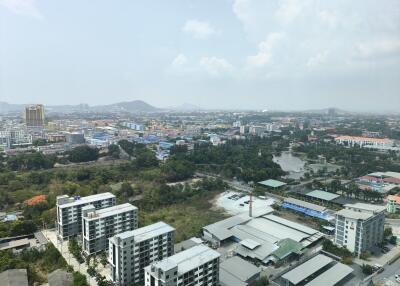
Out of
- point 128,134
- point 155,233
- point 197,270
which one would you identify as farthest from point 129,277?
point 128,134

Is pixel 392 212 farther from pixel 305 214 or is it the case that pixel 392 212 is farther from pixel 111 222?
pixel 111 222

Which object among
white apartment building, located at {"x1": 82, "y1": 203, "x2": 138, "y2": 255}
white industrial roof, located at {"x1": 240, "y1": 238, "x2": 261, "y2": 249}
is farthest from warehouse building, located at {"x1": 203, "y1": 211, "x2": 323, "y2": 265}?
white apartment building, located at {"x1": 82, "y1": 203, "x2": 138, "y2": 255}

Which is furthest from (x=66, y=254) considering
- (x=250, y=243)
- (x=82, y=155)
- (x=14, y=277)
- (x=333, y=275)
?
(x=82, y=155)

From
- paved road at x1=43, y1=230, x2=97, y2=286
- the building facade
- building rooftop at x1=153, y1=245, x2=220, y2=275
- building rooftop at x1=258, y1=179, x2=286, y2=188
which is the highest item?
the building facade

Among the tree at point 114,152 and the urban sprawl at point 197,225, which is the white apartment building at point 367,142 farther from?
the tree at point 114,152

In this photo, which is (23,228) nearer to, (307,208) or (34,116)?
(307,208)

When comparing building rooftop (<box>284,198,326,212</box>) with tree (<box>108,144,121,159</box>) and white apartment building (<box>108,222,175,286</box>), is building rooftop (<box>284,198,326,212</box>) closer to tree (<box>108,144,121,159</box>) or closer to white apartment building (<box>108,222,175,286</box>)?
white apartment building (<box>108,222,175,286</box>)

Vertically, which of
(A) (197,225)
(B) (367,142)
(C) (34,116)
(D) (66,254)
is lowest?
(D) (66,254)
